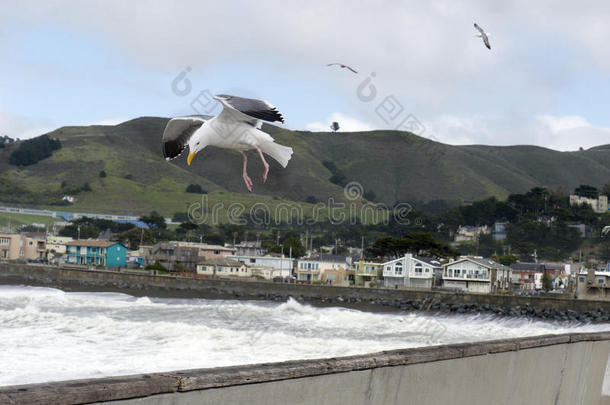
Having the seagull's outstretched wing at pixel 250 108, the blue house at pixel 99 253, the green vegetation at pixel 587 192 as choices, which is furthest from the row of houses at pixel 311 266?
the seagull's outstretched wing at pixel 250 108

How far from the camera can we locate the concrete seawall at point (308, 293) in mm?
52438

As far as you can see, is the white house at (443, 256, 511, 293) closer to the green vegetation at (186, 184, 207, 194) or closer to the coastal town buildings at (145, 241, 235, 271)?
the green vegetation at (186, 184, 207, 194)

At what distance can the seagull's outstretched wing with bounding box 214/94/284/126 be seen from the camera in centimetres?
557

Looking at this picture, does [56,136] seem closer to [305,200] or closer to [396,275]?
[305,200]

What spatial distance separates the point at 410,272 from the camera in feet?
228

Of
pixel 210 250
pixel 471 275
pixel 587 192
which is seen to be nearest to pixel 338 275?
pixel 471 275

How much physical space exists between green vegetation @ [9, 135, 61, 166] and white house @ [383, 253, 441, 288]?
91166 mm

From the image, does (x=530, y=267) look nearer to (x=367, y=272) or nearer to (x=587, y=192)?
(x=367, y=272)

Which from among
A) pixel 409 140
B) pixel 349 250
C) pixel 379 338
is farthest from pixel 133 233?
pixel 409 140

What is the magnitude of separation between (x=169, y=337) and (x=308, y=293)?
4065cm

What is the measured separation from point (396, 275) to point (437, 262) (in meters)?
4.40

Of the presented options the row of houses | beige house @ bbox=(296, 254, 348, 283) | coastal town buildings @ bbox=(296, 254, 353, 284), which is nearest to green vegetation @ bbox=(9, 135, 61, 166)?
the row of houses

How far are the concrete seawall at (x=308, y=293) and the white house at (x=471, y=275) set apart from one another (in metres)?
8.72

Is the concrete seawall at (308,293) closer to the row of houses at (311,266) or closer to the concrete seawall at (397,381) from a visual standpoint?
the row of houses at (311,266)
